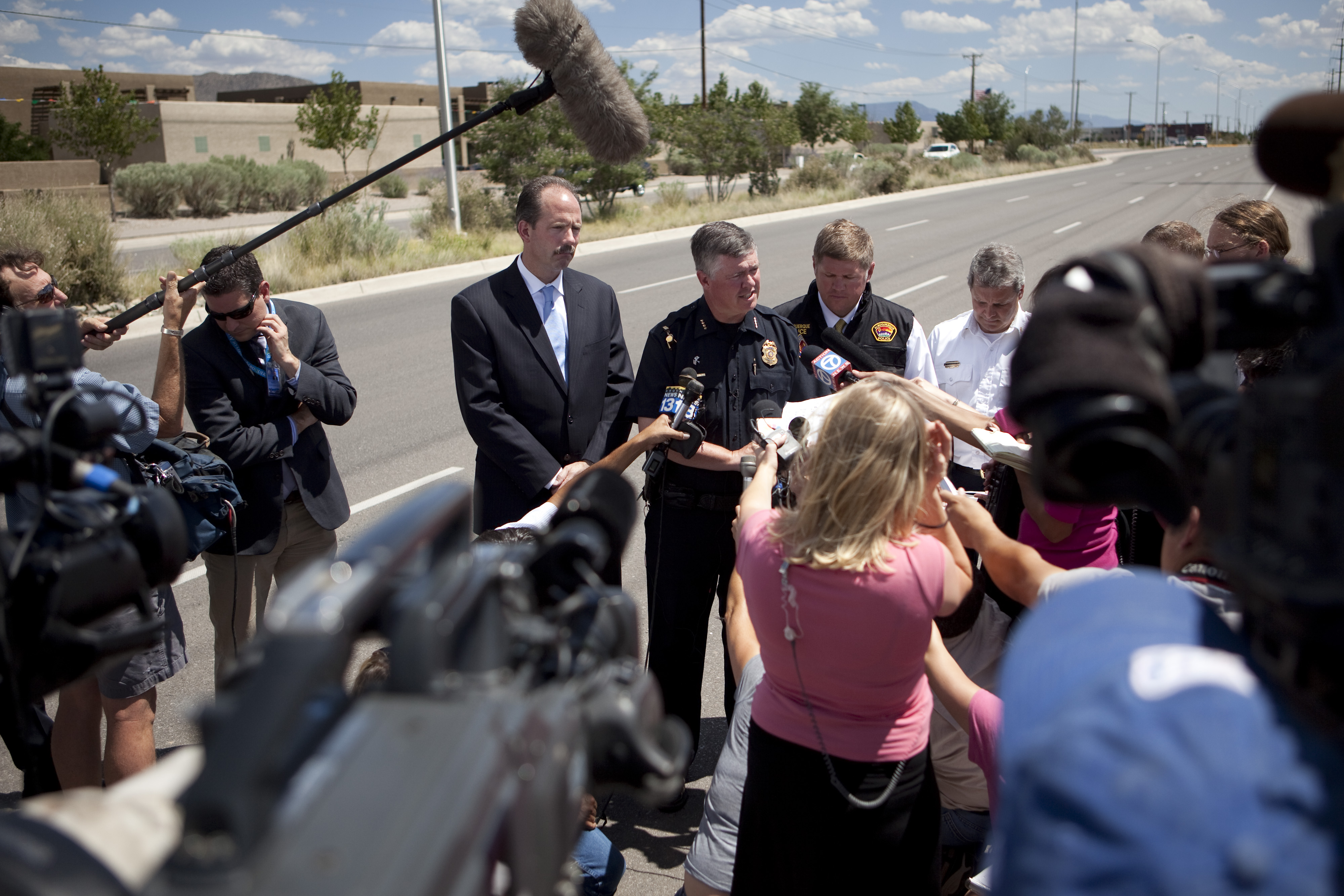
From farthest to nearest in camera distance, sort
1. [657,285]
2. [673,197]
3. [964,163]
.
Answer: [964,163]
[673,197]
[657,285]

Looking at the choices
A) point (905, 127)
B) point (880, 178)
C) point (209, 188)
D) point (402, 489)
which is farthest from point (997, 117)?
point (402, 489)

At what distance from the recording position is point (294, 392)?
366 centimetres

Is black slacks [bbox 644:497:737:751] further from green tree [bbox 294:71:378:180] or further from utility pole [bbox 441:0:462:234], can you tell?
green tree [bbox 294:71:378:180]

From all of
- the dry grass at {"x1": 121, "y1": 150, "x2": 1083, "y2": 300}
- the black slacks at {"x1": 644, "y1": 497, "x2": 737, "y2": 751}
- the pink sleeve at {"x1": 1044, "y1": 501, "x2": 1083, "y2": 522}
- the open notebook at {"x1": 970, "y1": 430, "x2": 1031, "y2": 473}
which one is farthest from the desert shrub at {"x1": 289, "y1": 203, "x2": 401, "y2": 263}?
the pink sleeve at {"x1": 1044, "y1": 501, "x2": 1083, "y2": 522}

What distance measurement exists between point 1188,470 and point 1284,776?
29 centimetres

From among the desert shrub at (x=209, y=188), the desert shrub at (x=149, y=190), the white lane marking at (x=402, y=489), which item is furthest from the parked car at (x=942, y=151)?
the white lane marking at (x=402, y=489)

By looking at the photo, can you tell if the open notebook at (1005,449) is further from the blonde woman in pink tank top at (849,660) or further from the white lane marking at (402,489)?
the white lane marking at (402,489)

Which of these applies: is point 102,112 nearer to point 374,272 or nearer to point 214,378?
point 374,272

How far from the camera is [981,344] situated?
4.31m

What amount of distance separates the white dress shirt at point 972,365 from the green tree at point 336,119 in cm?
3755

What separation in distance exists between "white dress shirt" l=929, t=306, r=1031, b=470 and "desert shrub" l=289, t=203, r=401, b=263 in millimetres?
13327

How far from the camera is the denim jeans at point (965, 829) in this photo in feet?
8.50

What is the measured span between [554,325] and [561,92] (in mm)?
997

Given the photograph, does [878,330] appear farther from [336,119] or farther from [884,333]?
[336,119]
